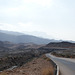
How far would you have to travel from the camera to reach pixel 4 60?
6700 cm

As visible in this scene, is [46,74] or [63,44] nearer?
[46,74]

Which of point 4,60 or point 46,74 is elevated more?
point 46,74

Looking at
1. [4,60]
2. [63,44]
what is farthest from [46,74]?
[63,44]

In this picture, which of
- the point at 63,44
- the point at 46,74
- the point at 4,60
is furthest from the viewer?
the point at 63,44

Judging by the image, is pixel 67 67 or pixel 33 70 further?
pixel 67 67

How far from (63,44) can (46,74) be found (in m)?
158

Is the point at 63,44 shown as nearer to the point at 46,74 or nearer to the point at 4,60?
the point at 4,60

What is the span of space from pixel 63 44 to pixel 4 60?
108 metres

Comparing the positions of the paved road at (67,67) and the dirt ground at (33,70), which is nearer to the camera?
the dirt ground at (33,70)

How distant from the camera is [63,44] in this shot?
554 feet

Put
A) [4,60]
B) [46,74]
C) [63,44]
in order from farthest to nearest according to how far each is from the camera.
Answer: [63,44] < [4,60] < [46,74]

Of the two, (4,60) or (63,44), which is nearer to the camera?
(4,60)

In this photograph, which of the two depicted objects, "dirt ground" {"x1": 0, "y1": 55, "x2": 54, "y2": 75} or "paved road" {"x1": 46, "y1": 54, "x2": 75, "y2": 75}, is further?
"paved road" {"x1": 46, "y1": 54, "x2": 75, "y2": 75}

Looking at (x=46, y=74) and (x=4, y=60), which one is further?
(x=4, y=60)
